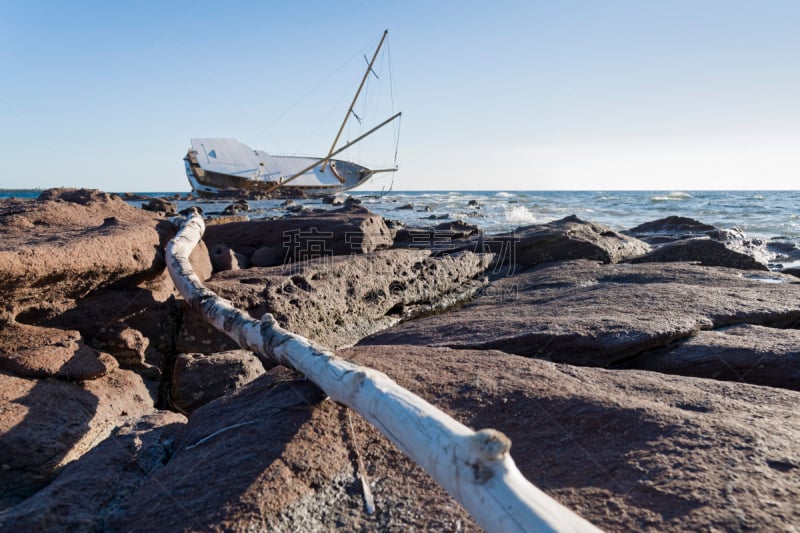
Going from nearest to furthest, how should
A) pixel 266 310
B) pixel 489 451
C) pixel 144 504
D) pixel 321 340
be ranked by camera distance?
pixel 489 451, pixel 144 504, pixel 266 310, pixel 321 340

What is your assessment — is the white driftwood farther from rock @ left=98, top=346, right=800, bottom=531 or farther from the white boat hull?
the white boat hull

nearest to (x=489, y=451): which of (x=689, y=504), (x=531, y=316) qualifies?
(x=689, y=504)

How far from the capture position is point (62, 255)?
3.25m

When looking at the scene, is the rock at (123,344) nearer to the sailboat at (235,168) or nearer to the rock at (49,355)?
the rock at (49,355)

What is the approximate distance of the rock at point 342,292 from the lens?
4328mm

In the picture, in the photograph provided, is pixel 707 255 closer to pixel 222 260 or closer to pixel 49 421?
pixel 222 260

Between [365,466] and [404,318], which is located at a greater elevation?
[365,466]

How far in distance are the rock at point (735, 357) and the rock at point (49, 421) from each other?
317cm

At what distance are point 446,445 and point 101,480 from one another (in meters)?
1.50

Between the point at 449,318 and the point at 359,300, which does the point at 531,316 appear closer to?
the point at 449,318

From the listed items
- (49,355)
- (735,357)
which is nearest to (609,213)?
(735,357)

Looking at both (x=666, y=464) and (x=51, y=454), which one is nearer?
(x=666, y=464)

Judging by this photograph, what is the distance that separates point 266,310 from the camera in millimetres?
4324

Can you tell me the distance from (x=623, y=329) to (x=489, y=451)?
234cm
